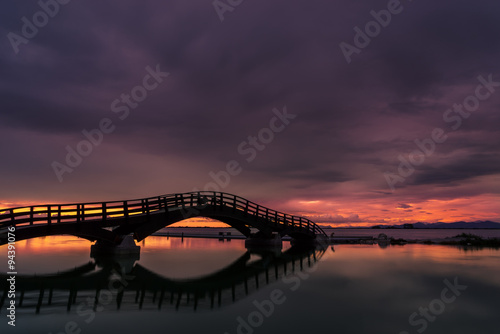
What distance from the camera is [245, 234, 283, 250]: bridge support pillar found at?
116ft

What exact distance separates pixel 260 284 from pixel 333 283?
10.1ft

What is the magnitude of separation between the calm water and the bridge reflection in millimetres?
38

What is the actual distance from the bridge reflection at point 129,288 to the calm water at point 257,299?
0.04 meters

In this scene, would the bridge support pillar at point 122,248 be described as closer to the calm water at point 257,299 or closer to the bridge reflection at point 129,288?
the calm water at point 257,299

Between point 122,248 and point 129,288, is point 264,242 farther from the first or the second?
point 129,288

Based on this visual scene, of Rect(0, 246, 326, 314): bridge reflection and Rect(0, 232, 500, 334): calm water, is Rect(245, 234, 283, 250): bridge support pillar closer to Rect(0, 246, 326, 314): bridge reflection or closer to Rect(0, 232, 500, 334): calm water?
Rect(0, 232, 500, 334): calm water

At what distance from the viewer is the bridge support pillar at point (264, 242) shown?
35469 mm

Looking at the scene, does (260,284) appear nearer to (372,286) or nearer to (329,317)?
(372,286)

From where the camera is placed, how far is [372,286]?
49.2 ft

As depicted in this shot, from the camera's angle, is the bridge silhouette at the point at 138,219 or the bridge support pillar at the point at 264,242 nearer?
the bridge silhouette at the point at 138,219

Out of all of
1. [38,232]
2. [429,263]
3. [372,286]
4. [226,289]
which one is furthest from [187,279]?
[429,263]

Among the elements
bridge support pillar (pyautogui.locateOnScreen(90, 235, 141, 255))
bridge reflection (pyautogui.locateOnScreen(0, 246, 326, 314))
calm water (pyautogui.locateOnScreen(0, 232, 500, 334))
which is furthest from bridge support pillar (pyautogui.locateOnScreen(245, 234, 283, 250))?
bridge reflection (pyautogui.locateOnScreen(0, 246, 326, 314))

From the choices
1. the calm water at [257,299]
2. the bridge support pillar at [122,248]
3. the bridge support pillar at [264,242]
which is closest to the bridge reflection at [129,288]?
the calm water at [257,299]

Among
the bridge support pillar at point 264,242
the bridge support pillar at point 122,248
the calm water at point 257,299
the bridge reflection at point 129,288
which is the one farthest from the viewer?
the bridge support pillar at point 264,242
